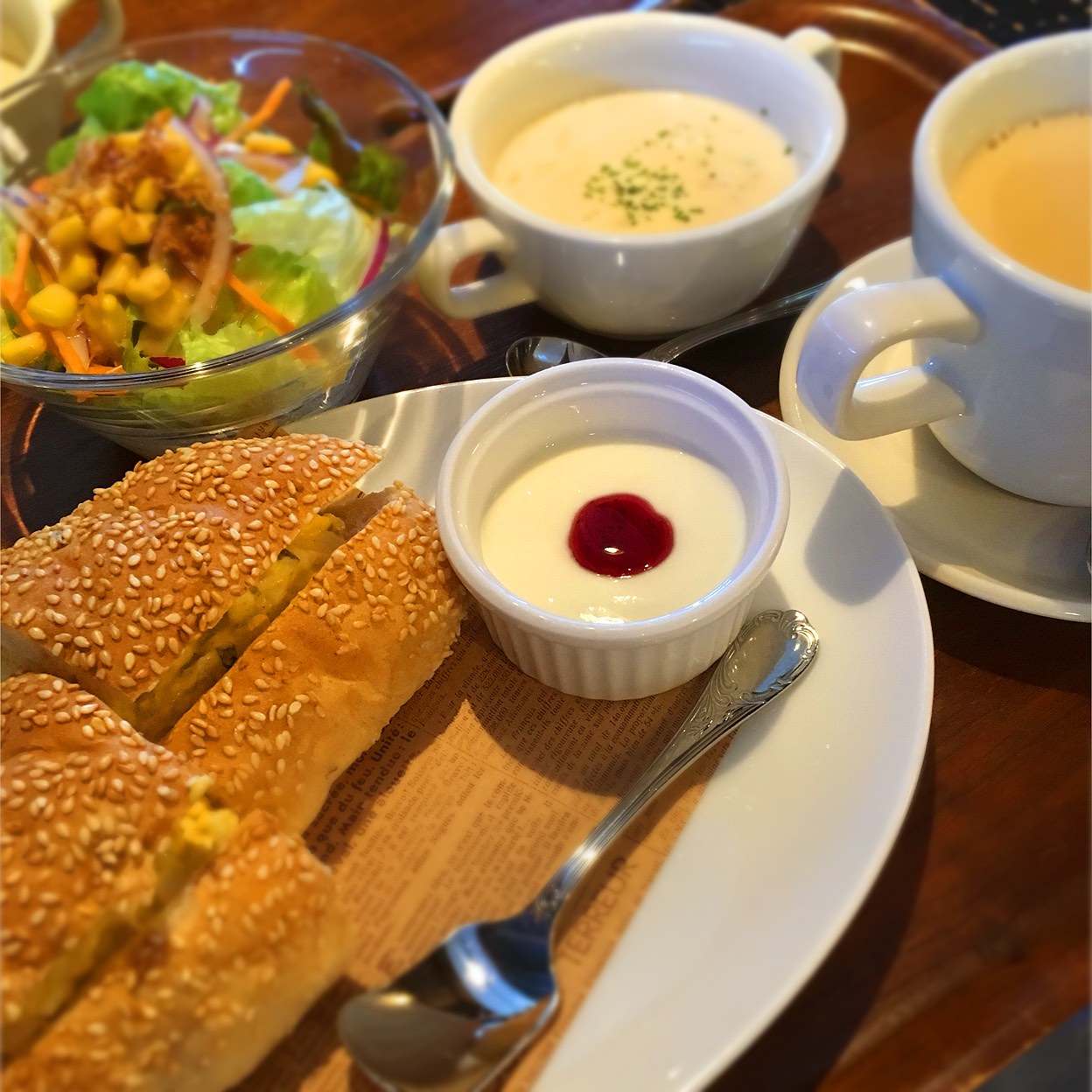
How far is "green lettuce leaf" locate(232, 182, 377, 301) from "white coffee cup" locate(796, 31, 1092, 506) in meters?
1.19

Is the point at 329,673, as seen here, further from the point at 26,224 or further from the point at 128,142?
the point at 128,142

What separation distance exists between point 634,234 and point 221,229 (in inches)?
35.1

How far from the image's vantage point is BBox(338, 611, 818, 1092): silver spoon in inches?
41.9

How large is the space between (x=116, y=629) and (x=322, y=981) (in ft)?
1.84

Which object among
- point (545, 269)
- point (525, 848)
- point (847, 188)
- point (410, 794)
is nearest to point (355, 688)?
point (410, 794)

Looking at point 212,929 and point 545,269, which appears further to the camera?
point 545,269

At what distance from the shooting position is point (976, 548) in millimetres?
1470

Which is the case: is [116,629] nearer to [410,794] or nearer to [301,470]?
[301,470]

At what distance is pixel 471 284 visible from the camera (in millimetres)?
1911

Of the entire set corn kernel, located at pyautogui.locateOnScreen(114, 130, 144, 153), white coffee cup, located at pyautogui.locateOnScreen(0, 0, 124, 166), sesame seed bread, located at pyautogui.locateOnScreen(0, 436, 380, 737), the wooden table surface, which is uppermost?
white coffee cup, located at pyautogui.locateOnScreen(0, 0, 124, 166)

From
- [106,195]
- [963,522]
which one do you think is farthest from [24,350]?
[963,522]

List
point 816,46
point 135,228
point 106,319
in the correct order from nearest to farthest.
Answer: point 106,319 < point 135,228 < point 816,46

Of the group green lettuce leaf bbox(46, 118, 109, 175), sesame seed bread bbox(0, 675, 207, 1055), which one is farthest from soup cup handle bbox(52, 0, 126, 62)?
sesame seed bread bbox(0, 675, 207, 1055)

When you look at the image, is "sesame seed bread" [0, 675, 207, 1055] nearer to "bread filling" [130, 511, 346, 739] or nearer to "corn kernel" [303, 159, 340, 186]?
"bread filling" [130, 511, 346, 739]
